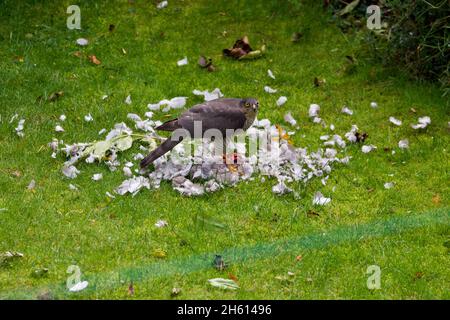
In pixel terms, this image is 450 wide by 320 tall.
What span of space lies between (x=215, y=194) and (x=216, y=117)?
0.78m

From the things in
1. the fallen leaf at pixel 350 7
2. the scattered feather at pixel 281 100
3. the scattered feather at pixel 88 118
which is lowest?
the scattered feather at pixel 88 118

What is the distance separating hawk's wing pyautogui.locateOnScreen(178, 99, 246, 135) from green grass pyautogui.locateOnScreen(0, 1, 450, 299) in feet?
2.05

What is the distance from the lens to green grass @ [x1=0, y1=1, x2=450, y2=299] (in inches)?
254

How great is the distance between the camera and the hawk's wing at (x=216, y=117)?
788 centimetres

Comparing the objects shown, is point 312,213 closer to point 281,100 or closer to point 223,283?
point 223,283

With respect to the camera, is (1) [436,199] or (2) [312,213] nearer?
(2) [312,213]

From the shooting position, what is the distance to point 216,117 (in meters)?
7.92

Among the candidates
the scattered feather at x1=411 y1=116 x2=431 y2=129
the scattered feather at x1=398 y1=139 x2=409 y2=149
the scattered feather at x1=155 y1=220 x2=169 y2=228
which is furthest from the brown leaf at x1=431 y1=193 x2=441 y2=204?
the scattered feather at x1=155 y1=220 x2=169 y2=228

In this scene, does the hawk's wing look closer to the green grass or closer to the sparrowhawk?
the sparrowhawk

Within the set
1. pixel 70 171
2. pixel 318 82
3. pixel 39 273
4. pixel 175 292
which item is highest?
pixel 318 82

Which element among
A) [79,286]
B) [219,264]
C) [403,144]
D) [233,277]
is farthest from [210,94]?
[79,286]

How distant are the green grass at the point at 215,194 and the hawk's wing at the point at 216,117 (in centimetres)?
63

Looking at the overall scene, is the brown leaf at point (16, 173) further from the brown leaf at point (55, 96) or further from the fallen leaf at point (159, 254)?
the fallen leaf at point (159, 254)

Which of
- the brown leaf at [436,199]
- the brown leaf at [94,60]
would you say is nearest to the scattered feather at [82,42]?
the brown leaf at [94,60]
